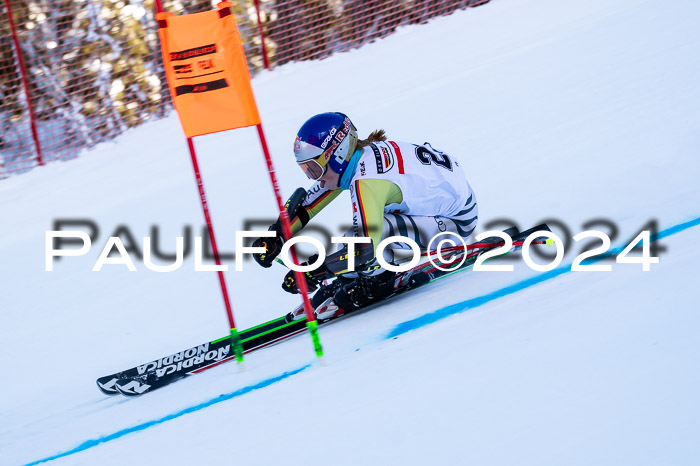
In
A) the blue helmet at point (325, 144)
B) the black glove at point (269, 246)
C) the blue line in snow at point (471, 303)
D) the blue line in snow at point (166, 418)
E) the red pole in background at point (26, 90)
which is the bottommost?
the blue line in snow at point (166, 418)

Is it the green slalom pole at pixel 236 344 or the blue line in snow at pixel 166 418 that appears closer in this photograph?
the blue line in snow at pixel 166 418

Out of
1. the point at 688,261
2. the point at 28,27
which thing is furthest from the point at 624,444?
the point at 28,27

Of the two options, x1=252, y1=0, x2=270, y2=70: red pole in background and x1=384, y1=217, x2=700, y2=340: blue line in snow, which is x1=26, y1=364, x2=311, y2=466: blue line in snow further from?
x1=252, y1=0, x2=270, y2=70: red pole in background

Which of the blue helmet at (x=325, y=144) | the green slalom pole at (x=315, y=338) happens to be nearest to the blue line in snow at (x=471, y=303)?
the green slalom pole at (x=315, y=338)

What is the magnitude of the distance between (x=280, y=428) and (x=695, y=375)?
59.7 inches

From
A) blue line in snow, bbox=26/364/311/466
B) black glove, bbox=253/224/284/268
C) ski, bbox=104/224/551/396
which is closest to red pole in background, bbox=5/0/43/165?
black glove, bbox=253/224/284/268

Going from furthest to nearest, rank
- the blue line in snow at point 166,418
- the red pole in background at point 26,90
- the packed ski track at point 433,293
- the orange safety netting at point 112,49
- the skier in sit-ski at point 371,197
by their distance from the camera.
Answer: the orange safety netting at point 112,49 < the red pole in background at point 26,90 < the skier in sit-ski at point 371,197 < the blue line in snow at point 166,418 < the packed ski track at point 433,293

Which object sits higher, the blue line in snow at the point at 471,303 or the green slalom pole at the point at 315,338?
the green slalom pole at the point at 315,338

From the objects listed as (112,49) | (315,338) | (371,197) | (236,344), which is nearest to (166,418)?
Answer: (236,344)

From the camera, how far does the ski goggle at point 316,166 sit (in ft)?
13.3

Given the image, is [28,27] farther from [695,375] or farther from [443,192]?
[695,375]

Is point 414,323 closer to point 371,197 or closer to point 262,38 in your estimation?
point 371,197

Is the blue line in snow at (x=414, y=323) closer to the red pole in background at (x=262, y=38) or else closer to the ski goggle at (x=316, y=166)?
the ski goggle at (x=316, y=166)

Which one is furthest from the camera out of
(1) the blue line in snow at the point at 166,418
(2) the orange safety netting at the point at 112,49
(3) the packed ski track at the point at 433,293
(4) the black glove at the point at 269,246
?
(2) the orange safety netting at the point at 112,49
